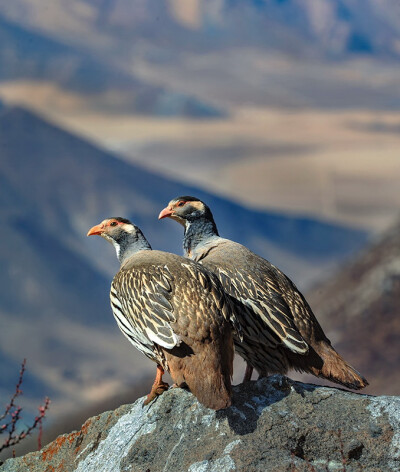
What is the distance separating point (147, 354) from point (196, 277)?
38.0 inches

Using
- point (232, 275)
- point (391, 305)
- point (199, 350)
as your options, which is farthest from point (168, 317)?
point (391, 305)

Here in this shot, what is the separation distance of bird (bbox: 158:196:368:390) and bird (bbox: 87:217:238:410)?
2.93 ft

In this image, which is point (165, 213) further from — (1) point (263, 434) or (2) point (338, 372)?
(1) point (263, 434)

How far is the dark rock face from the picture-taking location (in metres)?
7.33

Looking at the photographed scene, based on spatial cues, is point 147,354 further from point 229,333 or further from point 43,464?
point 43,464

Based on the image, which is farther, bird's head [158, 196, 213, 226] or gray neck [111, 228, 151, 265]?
bird's head [158, 196, 213, 226]

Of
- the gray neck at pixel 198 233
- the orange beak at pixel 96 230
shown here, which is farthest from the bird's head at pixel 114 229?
the gray neck at pixel 198 233

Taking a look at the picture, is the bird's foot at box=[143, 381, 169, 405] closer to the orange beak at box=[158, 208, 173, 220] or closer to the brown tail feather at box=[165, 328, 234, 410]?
the brown tail feather at box=[165, 328, 234, 410]

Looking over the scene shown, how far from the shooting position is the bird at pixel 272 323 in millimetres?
9016

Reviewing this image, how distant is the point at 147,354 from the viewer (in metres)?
8.47

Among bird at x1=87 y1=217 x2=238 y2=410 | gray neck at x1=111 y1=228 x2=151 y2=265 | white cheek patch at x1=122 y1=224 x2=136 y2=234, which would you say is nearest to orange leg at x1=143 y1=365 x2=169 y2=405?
bird at x1=87 y1=217 x2=238 y2=410

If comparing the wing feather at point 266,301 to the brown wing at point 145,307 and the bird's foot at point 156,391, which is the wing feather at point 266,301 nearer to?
the brown wing at point 145,307

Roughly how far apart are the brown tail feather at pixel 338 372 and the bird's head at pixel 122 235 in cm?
265

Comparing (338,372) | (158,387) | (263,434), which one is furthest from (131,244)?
(263,434)
